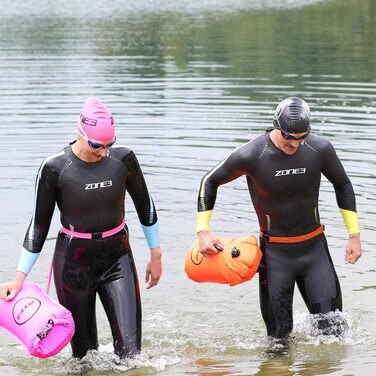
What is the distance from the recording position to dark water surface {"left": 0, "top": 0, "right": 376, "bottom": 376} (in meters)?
Answer: 8.60

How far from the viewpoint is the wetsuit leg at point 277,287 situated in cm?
812

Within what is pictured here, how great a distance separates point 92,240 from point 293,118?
183 centimetres

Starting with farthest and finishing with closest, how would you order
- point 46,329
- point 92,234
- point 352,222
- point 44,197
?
point 352,222 < point 92,234 < point 44,197 < point 46,329

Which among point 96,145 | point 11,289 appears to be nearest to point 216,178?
point 96,145

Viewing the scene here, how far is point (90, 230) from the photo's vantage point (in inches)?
298

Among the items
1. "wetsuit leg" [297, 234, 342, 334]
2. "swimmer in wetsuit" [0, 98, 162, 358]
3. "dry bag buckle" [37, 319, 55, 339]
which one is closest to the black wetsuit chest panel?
"swimmer in wetsuit" [0, 98, 162, 358]

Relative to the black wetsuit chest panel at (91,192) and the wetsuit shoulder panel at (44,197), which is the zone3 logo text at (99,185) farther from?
the wetsuit shoulder panel at (44,197)

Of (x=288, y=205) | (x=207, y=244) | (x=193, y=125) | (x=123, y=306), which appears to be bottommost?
(x=193, y=125)

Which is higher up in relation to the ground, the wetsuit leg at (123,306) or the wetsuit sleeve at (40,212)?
the wetsuit sleeve at (40,212)

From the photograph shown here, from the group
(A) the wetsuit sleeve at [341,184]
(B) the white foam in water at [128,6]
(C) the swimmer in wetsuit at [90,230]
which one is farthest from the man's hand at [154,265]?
(B) the white foam in water at [128,6]

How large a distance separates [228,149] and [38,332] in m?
9.86

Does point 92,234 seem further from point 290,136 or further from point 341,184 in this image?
point 341,184

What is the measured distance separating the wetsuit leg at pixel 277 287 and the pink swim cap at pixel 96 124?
1.80 meters

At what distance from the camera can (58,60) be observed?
29.7 metres
